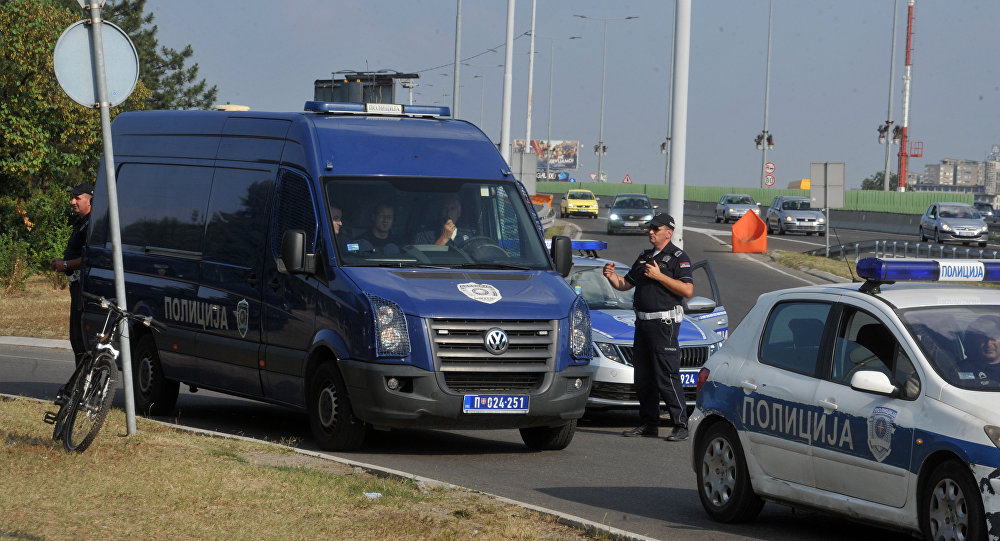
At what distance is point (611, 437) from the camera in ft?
42.0

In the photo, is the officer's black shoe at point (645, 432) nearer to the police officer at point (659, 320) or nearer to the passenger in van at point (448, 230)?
the police officer at point (659, 320)

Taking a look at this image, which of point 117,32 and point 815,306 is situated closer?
point 815,306

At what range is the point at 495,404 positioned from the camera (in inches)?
418

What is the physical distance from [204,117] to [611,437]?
4756 millimetres

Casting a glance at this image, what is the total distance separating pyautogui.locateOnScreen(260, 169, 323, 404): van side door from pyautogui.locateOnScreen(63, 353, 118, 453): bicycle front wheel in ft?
6.17

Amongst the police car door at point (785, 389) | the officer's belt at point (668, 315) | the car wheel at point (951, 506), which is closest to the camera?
the car wheel at point (951, 506)

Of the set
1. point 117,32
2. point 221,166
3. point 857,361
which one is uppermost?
point 117,32

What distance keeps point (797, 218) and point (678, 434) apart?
48.2m

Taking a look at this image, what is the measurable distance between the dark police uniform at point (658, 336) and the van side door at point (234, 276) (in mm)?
3224

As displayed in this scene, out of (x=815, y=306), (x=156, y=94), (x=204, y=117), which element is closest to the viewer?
(x=815, y=306)

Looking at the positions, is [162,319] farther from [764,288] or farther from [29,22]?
[29,22]

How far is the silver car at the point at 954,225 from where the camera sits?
2029 inches

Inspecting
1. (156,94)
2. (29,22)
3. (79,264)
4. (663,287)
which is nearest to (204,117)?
(79,264)

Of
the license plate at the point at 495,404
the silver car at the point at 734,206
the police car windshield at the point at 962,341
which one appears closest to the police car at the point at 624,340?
the license plate at the point at 495,404
